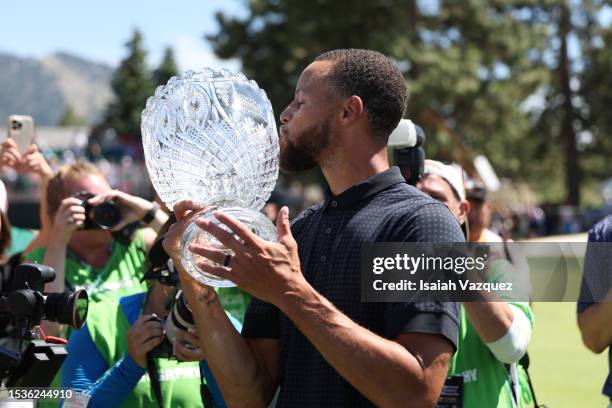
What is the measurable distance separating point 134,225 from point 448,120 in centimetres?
3227

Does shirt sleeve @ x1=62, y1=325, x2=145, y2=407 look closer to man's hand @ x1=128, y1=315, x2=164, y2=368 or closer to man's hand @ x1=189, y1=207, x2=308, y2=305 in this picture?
man's hand @ x1=128, y1=315, x2=164, y2=368

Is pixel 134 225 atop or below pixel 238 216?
below

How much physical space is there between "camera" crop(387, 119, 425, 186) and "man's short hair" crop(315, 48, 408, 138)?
3.15 feet

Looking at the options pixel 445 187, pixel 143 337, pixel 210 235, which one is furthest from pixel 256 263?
pixel 445 187

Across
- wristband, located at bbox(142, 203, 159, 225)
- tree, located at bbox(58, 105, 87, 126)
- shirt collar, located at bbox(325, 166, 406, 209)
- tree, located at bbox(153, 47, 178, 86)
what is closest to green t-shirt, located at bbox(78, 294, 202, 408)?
wristband, located at bbox(142, 203, 159, 225)

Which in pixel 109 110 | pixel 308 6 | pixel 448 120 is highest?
pixel 308 6

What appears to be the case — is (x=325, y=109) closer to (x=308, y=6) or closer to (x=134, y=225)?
(x=134, y=225)

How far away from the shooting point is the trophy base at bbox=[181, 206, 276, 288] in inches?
86.6

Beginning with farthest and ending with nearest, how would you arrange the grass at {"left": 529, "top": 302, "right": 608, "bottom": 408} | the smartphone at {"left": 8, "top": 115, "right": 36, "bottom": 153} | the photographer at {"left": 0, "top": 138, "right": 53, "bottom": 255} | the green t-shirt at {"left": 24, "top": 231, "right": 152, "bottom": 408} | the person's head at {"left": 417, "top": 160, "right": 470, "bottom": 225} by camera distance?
the grass at {"left": 529, "top": 302, "right": 608, "bottom": 408} → the smartphone at {"left": 8, "top": 115, "right": 36, "bottom": 153} → the photographer at {"left": 0, "top": 138, "right": 53, "bottom": 255} → the green t-shirt at {"left": 24, "top": 231, "right": 152, "bottom": 408} → the person's head at {"left": 417, "top": 160, "right": 470, "bottom": 225}

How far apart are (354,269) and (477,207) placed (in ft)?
8.96

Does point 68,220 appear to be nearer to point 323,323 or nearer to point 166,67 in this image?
point 323,323

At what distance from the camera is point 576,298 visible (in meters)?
3.29

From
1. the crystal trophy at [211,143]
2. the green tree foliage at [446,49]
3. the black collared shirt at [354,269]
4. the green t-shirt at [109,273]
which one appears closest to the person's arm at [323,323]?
the black collared shirt at [354,269]

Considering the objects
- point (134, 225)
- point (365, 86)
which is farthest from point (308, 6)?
point (365, 86)
